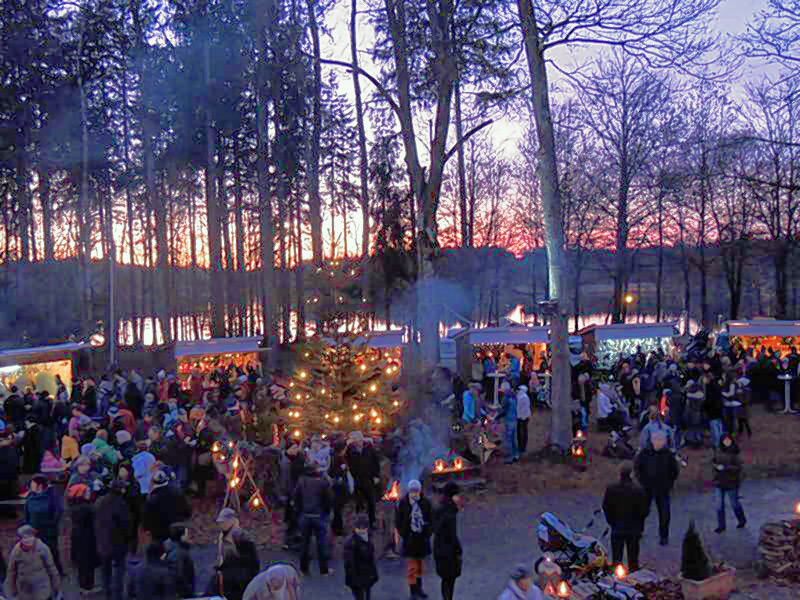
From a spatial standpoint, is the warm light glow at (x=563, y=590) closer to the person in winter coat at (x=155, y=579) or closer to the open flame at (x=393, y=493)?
the person in winter coat at (x=155, y=579)

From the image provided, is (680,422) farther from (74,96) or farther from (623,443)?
(74,96)

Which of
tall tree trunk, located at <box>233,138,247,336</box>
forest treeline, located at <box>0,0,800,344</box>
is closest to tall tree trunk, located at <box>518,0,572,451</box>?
forest treeline, located at <box>0,0,800,344</box>

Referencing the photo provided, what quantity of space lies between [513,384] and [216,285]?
14.6 meters

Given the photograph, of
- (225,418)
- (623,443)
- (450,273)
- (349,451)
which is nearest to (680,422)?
(623,443)

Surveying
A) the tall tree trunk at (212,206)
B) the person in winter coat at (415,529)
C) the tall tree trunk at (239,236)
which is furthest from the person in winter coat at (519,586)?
the tall tree trunk at (239,236)

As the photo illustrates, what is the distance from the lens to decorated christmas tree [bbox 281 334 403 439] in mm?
11117

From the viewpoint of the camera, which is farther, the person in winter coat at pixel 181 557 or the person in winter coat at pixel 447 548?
the person in winter coat at pixel 447 548

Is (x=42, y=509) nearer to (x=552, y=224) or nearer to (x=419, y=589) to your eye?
(x=419, y=589)

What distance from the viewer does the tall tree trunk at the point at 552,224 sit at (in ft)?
43.8

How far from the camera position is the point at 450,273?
123ft

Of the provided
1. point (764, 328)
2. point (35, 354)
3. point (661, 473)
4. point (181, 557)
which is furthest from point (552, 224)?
point (35, 354)

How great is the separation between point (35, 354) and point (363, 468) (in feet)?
42.5

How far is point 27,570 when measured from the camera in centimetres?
663

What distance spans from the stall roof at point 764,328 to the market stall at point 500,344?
631 centimetres
